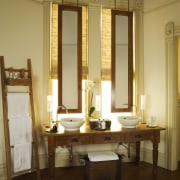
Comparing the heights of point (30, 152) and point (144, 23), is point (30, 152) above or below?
below

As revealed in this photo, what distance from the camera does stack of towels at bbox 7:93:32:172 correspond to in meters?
3.51

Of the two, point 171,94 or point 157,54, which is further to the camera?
point 157,54

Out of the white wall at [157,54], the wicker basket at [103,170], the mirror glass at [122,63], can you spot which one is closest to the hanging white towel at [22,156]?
the wicker basket at [103,170]

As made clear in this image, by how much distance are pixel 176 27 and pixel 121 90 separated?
53.9 inches

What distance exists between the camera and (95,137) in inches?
140

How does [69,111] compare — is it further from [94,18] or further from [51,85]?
[94,18]

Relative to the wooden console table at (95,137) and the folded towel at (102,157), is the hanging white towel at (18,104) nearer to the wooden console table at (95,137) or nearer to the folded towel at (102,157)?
the wooden console table at (95,137)

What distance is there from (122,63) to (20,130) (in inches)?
82.2

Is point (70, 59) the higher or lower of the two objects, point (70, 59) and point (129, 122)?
the higher

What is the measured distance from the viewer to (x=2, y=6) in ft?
12.2

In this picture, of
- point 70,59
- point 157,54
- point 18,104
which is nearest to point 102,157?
point 18,104

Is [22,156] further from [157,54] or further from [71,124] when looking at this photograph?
[157,54]

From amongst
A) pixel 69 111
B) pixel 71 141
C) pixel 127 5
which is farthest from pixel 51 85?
pixel 127 5

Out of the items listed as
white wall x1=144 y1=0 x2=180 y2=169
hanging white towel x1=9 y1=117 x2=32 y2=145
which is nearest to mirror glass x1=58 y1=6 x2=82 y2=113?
hanging white towel x1=9 y1=117 x2=32 y2=145
